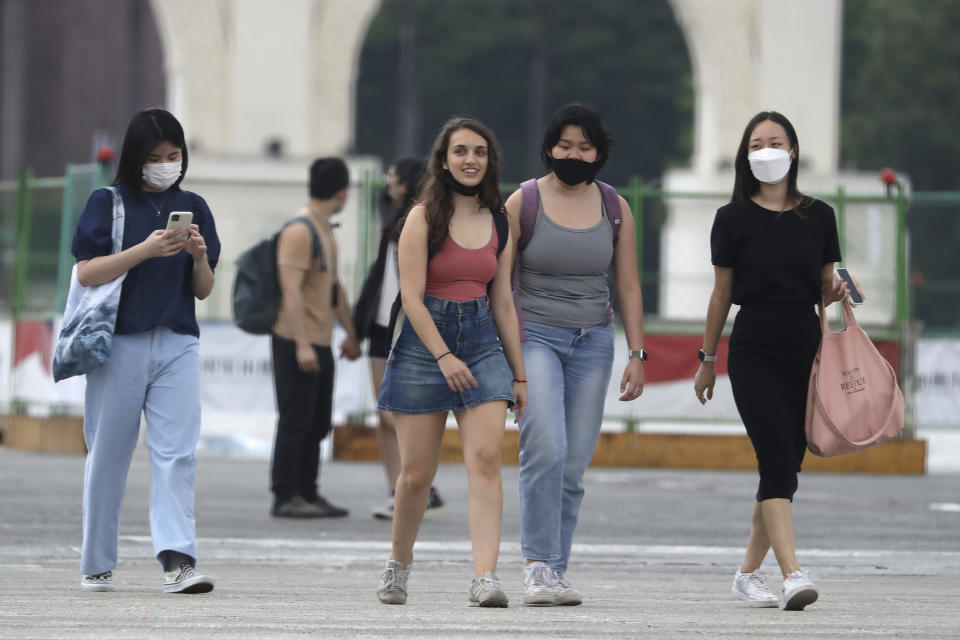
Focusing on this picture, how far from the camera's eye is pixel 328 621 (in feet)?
19.2

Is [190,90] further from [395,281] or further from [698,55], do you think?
[395,281]

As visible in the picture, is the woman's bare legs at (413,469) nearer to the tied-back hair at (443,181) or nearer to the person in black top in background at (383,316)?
the tied-back hair at (443,181)

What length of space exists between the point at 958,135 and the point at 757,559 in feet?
151

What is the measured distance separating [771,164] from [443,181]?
121cm

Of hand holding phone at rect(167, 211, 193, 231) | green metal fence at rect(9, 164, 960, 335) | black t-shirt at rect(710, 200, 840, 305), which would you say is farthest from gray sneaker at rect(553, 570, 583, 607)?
green metal fence at rect(9, 164, 960, 335)

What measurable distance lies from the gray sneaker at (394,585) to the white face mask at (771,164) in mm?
1946

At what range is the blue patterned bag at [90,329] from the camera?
677cm

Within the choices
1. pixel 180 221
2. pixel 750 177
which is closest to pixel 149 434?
pixel 180 221

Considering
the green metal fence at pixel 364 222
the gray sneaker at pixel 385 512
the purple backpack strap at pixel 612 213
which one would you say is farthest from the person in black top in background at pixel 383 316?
the green metal fence at pixel 364 222

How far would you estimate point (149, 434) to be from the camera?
6.96 m

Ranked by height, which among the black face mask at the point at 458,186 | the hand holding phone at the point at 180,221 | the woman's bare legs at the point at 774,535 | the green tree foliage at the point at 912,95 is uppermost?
the green tree foliage at the point at 912,95

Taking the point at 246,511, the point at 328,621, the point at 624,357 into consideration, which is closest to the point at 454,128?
the point at 328,621

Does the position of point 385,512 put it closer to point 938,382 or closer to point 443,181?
point 443,181

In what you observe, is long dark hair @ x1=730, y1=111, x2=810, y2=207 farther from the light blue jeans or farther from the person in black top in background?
the person in black top in background
